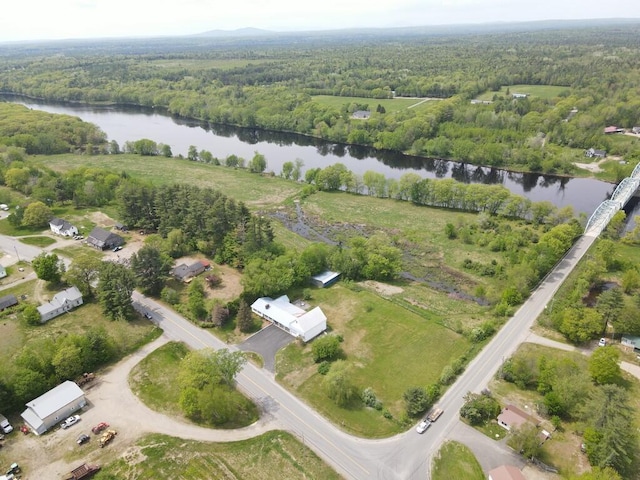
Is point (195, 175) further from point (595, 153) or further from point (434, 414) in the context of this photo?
point (595, 153)

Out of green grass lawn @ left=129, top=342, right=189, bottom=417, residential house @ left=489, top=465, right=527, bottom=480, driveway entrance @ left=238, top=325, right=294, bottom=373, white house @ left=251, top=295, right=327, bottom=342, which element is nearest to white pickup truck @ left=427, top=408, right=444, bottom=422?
residential house @ left=489, top=465, right=527, bottom=480

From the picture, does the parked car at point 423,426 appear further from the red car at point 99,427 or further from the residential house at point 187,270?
the residential house at point 187,270

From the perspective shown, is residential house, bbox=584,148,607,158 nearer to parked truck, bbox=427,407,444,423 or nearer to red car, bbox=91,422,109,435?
parked truck, bbox=427,407,444,423

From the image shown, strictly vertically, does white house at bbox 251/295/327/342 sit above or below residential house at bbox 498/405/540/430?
above

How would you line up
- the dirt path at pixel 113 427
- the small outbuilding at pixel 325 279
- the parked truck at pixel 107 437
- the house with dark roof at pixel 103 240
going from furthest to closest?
the house with dark roof at pixel 103 240 < the small outbuilding at pixel 325 279 < the parked truck at pixel 107 437 < the dirt path at pixel 113 427

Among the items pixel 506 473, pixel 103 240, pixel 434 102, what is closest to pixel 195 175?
pixel 103 240

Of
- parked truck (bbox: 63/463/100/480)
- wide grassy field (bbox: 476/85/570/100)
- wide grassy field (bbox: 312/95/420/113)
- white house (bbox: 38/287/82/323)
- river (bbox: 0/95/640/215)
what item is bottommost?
river (bbox: 0/95/640/215)

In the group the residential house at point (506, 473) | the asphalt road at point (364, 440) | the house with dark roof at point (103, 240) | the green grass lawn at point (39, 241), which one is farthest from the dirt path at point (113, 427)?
the green grass lawn at point (39, 241)

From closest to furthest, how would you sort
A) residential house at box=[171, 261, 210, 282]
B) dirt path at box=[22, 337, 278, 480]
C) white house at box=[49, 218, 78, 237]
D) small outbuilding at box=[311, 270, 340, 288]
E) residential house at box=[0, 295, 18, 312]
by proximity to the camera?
1. dirt path at box=[22, 337, 278, 480]
2. residential house at box=[0, 295, 18, 312]
3. small outbuilding at box=[311, 270, 340, 288]
4. residential house at box=[171, 261, 210, 282]
5. white house at box=[49, 218, 78, 237]
